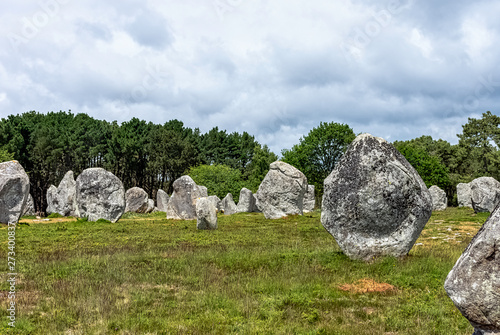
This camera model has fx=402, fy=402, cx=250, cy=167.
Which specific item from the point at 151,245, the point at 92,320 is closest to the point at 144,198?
the point at 151,245

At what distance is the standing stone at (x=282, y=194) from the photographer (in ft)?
109

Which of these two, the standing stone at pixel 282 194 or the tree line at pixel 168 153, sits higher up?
the tree line at pixel 168 153

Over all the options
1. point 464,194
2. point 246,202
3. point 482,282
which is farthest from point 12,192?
point 464,194

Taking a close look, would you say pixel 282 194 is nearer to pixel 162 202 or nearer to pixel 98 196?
pixel 98 196

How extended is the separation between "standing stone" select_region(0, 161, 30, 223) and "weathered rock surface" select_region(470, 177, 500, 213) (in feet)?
116

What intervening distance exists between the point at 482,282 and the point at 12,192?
2796 centimetres

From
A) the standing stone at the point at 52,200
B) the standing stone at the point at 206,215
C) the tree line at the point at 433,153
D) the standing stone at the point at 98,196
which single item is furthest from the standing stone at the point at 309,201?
the standing stone at the point at 52,200

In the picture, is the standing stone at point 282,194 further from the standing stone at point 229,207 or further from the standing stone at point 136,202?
the standing stone at point 136,202

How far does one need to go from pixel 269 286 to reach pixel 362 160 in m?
5.12

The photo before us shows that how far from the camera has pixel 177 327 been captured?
6730mm

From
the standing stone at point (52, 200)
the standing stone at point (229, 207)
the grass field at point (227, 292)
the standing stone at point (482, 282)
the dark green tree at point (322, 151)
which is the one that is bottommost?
the grass field at point (227, 292)

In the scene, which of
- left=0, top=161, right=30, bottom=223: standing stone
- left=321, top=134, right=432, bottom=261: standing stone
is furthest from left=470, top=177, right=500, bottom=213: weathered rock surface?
left=0, top=161, right=30, bottom=223: standing stone

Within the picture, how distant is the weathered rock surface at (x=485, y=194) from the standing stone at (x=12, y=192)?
116ft

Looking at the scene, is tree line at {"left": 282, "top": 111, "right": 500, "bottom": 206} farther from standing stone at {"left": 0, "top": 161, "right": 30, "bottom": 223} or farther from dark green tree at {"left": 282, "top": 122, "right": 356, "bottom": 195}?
standing stone at {"left": 0, "top": 161, "right": 30, "bottom": 223}
